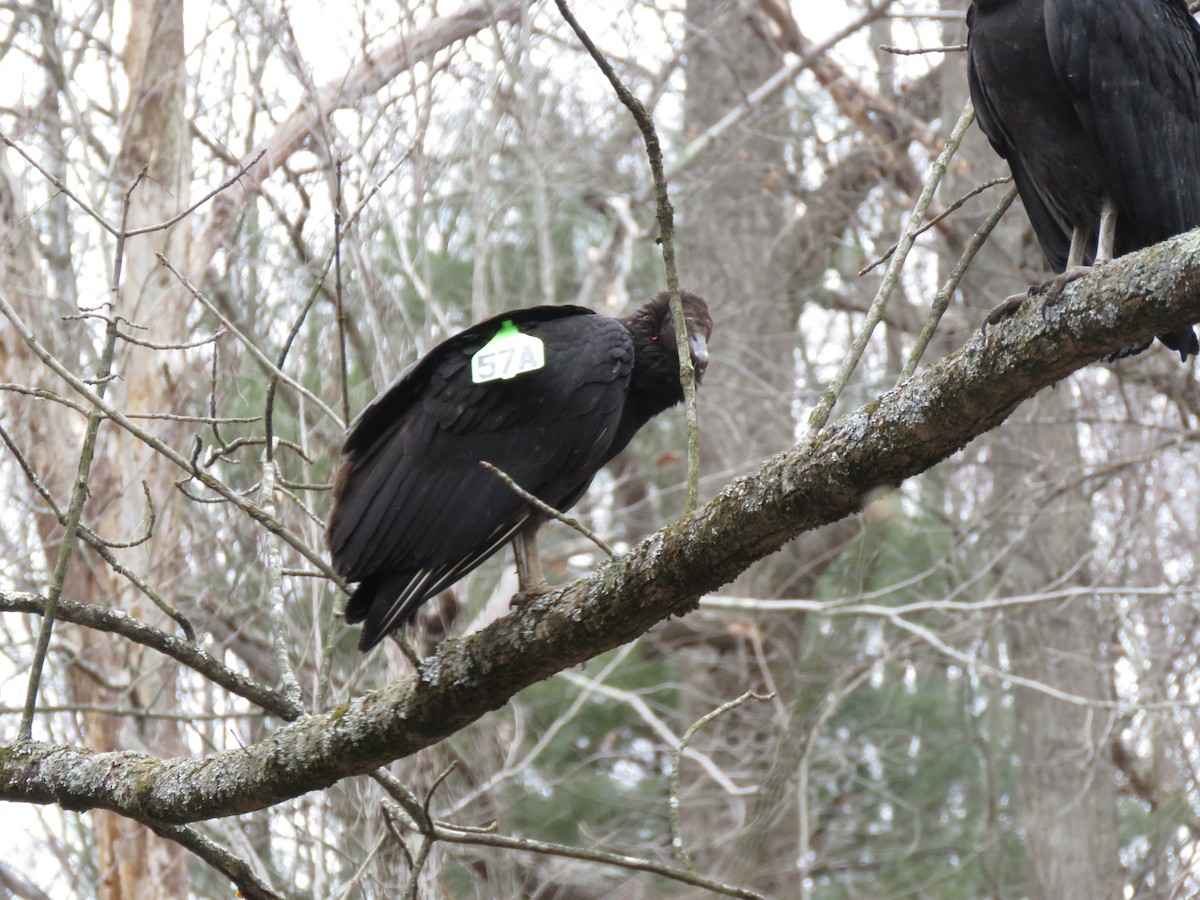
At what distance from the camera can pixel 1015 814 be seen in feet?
30.0

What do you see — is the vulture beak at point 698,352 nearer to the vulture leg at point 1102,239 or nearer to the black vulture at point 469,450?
the black vulture at point 469,450

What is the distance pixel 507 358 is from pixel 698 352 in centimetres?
65

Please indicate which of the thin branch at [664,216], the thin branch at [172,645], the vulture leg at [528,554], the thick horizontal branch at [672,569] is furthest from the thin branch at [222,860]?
the thin branch at [664,216]

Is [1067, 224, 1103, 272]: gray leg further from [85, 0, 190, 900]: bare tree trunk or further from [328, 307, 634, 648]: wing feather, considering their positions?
[85, 0, 190, 900]: bare tree trunk

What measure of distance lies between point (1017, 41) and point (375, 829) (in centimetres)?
305

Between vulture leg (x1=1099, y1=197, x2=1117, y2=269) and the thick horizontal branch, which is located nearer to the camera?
the thick horizontal branch

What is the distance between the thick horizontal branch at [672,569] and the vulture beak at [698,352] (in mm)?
1161

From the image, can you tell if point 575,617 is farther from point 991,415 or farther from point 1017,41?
point 1017,41

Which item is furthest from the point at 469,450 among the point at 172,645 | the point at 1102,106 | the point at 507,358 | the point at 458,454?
the point at 1102,106

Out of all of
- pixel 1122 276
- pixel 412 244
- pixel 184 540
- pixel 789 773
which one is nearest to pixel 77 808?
pixel 1122 276

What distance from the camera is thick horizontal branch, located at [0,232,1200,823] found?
186 cm

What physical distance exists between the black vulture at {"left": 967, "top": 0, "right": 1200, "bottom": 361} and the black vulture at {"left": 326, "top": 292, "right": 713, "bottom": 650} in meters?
1.12

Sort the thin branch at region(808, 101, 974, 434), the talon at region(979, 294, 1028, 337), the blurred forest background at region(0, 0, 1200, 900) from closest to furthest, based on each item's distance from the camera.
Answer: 1. the talon at region(979, 294, 1028, 337)
2. the thin branch at region(808, 101, 974, 434)
3. the blurred forest background at region(0, 0, 1200, 900)

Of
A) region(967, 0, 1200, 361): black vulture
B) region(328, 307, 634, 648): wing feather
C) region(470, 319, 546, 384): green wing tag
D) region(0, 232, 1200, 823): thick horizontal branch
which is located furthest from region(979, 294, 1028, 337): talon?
region(328, 307, 634, 648): wing feather
